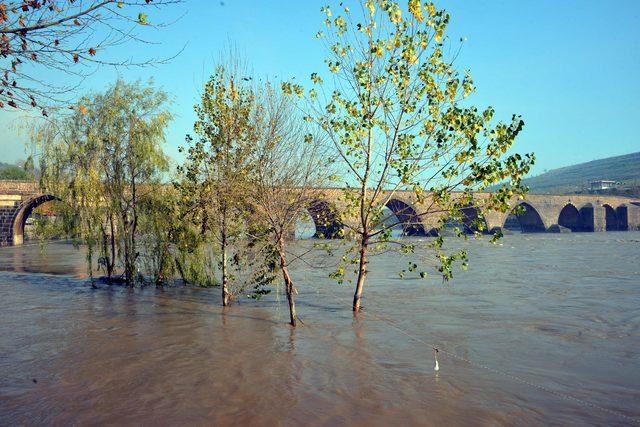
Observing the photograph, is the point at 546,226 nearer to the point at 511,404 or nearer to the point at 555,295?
the point at 555,295

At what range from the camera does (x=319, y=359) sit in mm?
9953

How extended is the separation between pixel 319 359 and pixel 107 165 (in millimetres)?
11312

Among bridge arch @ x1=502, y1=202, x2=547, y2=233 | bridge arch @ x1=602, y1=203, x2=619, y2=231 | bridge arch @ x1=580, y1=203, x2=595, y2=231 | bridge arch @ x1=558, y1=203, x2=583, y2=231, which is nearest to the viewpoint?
bridge arch @ x1=502, y1=202, x2=547, y2=233

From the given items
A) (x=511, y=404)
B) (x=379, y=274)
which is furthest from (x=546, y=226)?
(x=511, y=404)

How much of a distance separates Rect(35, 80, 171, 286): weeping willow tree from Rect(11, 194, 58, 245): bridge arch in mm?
32312

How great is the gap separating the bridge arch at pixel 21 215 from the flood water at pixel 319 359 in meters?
33.2

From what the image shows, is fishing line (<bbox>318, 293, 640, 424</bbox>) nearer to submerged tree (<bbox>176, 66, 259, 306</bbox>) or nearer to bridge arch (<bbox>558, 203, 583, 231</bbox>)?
submerged tree (<bbox>176, 66, 259, 306</bbox>)

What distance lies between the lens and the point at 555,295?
18844mm

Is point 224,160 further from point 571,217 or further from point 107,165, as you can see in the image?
point 571,217

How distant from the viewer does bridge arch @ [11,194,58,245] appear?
47844 mm

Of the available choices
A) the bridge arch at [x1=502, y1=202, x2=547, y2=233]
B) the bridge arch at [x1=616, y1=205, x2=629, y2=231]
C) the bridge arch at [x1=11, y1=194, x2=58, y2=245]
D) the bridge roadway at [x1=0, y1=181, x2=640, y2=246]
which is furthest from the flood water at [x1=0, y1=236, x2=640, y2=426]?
the bridge arch at [x1=616, y1=205, x2=629, y2=231]

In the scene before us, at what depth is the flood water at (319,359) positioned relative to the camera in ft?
23.9

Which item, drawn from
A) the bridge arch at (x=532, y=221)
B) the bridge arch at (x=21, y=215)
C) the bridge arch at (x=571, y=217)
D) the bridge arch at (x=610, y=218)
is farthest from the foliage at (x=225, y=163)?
the bridge arch at (x=610, y=218)

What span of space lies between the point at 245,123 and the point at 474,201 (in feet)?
18.8
